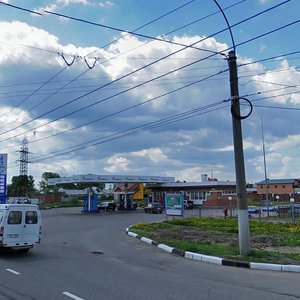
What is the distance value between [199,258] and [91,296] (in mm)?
7100

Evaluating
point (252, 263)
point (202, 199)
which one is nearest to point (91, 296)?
point (252, 263)

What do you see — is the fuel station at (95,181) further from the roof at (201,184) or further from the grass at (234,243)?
the grass at (234,243)

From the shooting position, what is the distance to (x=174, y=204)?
32812 mm

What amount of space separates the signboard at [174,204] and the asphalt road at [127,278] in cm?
1504

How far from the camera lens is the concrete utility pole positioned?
1488cm

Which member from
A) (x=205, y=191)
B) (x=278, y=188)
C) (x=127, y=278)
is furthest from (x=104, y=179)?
(x=278, y=188)

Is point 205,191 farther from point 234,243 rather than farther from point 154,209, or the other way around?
point 234,243

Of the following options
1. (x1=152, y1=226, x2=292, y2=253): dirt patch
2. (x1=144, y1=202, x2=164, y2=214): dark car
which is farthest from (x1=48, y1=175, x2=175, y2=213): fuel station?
(x1=152, y1=226, x2=292, y2=253): dirt patch

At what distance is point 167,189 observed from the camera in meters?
82.4

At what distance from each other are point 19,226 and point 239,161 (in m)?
8.53

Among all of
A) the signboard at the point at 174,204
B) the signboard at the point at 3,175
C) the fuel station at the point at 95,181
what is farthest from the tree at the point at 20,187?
the signboard at the point at 174,204

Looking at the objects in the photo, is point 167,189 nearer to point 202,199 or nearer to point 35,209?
point 202,199

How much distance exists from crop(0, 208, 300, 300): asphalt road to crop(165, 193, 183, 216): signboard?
1504cm

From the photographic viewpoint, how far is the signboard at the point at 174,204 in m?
32.4
